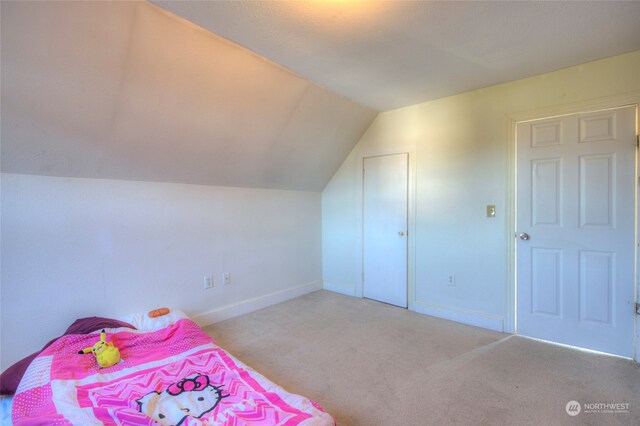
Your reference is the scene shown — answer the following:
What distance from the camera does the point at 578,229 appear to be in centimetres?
246

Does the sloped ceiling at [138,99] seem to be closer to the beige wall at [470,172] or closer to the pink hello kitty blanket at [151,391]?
the beige wall at [470,172]

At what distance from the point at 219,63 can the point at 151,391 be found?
7.02 feet

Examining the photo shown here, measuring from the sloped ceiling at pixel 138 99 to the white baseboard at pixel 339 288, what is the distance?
6.53 ft

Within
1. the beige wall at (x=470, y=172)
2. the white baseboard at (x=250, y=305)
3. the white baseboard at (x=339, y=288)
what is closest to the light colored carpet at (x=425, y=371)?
the white baseboard at (x=250, y=305)

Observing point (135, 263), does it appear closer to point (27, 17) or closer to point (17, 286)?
point (17, 286)

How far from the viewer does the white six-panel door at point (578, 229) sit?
90.4 inches

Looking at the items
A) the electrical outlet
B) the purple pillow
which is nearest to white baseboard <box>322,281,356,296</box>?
the electrical outlet

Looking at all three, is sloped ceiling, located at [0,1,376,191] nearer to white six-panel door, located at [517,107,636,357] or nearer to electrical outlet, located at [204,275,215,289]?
electrical outlet, located at [204,275,215,289]

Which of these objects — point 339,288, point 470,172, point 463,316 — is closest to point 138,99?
point 470,172

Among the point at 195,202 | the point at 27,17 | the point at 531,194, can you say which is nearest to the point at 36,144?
the point at 27,17

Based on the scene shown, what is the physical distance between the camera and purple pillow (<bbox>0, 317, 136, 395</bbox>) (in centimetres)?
162

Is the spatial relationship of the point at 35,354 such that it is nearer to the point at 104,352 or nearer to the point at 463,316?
the point at 104,352

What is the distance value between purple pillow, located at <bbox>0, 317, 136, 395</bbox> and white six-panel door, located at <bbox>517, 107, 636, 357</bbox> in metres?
3.49

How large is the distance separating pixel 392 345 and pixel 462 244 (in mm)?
1296
